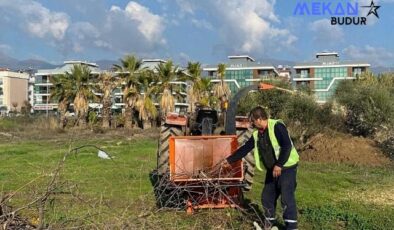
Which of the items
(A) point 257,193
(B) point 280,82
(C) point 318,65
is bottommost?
(A) point 257,193

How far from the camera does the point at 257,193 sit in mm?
10812

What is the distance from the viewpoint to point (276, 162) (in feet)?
24.1

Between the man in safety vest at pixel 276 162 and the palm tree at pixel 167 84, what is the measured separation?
36.6 meters

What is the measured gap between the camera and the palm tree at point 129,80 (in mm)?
45062

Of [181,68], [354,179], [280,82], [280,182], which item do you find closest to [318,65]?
[181,68]

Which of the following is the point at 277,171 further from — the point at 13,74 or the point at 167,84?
the point at 13,74

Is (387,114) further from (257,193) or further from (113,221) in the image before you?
(113,221)

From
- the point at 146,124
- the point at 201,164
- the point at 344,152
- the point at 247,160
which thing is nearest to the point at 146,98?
the point at 146,124

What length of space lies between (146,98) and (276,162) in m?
37.8

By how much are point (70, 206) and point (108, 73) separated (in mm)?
42569

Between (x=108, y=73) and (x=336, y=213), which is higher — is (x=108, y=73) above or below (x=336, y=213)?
above

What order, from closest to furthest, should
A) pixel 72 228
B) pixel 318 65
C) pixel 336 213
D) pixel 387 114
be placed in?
pixel 72 228
pixel 336 213
pixel 387 114
pixel 318 65

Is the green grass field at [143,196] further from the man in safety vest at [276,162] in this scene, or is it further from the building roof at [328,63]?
the building roof at [328,63]

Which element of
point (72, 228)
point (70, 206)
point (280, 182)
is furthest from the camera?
point (280, 182)
